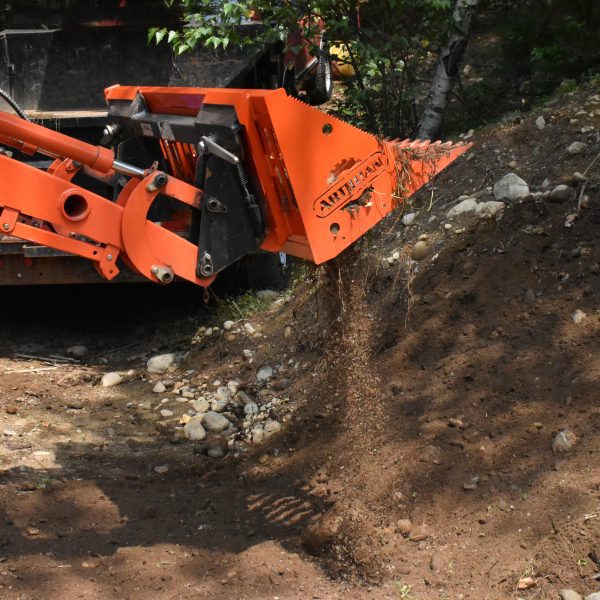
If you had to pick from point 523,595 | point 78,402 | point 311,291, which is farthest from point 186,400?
point 523,595

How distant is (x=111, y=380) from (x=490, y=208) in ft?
8.05

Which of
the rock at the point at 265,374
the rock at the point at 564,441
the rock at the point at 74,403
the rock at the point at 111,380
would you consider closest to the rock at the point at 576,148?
the rock at the point at 564,441

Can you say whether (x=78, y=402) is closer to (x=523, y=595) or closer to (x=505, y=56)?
(x=523, y=595)

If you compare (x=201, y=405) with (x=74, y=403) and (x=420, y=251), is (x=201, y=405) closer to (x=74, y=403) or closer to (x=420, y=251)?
(x=74, y=403)

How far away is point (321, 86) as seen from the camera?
955 cm

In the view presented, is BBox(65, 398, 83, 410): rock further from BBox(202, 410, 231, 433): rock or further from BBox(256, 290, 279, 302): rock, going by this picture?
BBox(256, 290, 279, 302): rock

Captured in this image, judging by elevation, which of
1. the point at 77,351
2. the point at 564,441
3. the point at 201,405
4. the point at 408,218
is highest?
the point at 408,218

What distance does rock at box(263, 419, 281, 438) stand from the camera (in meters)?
5.11

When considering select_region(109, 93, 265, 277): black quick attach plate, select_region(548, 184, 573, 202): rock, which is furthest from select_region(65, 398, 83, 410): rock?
select_region(548, 184, 573, 202): rock

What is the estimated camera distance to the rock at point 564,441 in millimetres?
3840

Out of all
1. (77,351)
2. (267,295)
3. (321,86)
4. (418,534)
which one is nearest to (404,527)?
(418,534)

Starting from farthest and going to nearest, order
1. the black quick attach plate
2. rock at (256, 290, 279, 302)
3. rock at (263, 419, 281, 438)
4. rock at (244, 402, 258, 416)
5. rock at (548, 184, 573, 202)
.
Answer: rock at (256, 290, 279, 302), rock at (244, 402, 258, 416), rock at (263, 419, 281, 438), rock at (548, 184, 573, 202), the black quick attach plate

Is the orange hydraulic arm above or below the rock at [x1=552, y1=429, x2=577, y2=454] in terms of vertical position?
above

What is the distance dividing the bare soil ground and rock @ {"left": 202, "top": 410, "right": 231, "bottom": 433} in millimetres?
245
